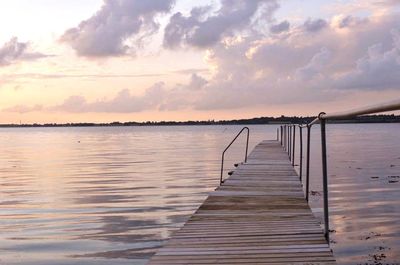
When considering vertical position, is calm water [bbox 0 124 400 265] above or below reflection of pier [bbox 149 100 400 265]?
below

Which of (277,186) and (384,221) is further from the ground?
(277,186)

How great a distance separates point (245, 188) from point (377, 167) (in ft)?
52.8

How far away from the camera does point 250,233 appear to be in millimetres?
6848

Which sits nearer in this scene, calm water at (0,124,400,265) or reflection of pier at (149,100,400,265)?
reflection of pier at (149,100,400,265)

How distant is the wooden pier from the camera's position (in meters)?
5.70

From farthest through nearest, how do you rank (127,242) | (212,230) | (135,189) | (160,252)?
1. (135,189)
2. (127,242)
3. (212,230)
4. (160,252)

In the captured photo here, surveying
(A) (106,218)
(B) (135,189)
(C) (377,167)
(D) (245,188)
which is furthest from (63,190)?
(C) (377,167)

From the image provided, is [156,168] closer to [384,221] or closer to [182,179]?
[182,179]

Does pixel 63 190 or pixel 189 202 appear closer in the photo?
pixel 189 202

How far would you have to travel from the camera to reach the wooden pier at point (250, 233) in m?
5.70

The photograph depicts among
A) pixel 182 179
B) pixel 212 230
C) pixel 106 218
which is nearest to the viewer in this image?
pixel 212 230

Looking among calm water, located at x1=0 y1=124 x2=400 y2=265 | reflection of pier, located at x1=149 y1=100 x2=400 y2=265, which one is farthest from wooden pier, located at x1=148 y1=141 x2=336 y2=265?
calm water, located at x1=0 y1=124 x2=400 y2=265

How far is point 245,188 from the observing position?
1130 centimetres

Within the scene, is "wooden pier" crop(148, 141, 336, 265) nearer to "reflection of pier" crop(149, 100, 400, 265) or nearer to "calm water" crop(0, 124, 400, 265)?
"reflection of pier" crop(149, 100, 400, 265)
